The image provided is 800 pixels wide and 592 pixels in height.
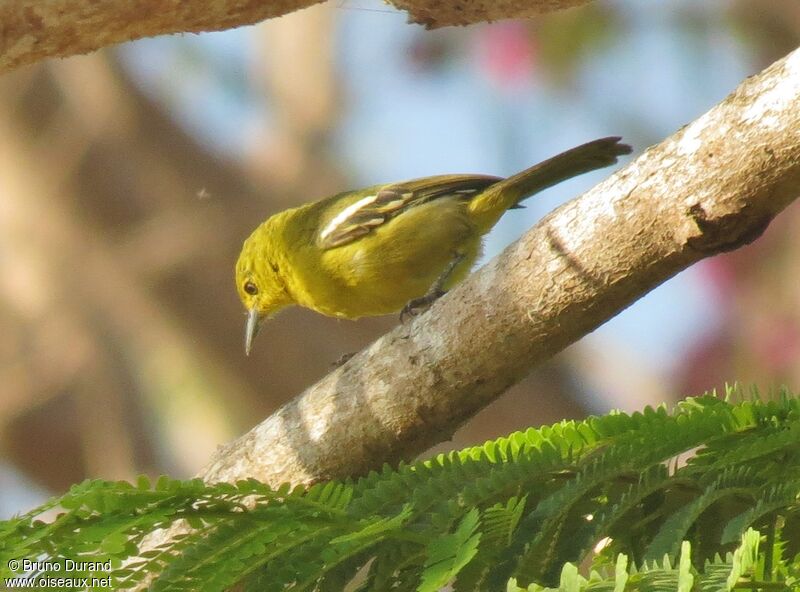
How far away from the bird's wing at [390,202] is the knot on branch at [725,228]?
2920mm

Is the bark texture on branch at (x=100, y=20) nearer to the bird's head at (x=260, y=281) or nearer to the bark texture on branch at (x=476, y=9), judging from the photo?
the bark texture on branch at (x=476, y=9)

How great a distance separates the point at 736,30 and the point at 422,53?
2.78 metres

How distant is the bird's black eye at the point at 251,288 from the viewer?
247 inches

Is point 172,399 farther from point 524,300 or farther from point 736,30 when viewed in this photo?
point 524,300

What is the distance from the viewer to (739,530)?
221cm

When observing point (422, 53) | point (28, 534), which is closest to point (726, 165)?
point (28, 534)

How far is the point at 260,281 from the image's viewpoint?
6.21m

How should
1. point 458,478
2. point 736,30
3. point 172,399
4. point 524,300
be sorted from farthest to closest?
1. point 172,399
2. point 736,30
3. point 524,300
4. point 458,478

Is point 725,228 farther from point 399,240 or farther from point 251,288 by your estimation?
point 251,288

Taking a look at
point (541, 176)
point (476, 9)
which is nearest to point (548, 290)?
point (476, 9)

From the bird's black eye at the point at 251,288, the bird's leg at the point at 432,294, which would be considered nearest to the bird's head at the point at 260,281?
the bird's black eye at the point at 251,288

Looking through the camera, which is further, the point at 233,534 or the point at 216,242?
the point at 216,242

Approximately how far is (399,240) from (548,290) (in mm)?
2673

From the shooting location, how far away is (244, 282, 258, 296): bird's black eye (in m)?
6.28
